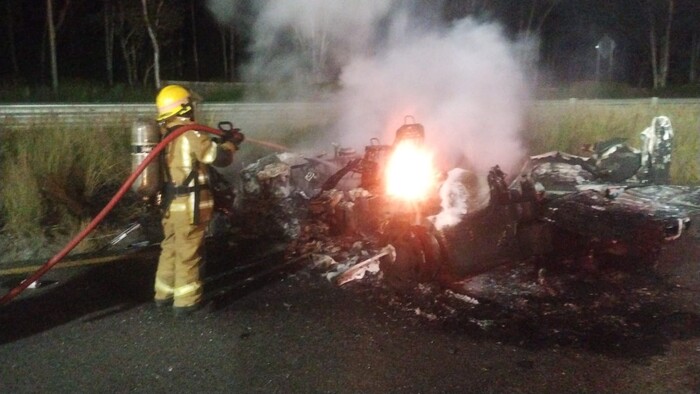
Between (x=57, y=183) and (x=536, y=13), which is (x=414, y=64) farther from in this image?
(x=536, y=13)

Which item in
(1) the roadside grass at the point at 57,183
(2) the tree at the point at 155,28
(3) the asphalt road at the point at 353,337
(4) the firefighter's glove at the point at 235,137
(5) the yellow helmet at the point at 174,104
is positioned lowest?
(3) the asphalt road at the point at 353,337

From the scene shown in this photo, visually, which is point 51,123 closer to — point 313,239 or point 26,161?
point 26,161

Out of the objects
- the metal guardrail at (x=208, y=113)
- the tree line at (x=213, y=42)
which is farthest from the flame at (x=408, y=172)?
the tree line at (x=213, y=42)

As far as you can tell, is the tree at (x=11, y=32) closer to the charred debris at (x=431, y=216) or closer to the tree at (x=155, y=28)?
the tree at (x=155, y=28)

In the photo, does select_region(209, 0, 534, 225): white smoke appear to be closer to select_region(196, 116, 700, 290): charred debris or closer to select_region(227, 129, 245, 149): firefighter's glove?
select_region(196, 116, 700, 290): charred debris

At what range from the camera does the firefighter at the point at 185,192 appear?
489 centimetres

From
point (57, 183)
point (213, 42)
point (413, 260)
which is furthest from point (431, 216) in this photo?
point (213, 42)

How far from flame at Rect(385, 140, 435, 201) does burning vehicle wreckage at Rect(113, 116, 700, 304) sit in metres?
0.01

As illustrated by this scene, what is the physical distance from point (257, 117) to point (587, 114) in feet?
21.0

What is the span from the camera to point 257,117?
1316 centimetres

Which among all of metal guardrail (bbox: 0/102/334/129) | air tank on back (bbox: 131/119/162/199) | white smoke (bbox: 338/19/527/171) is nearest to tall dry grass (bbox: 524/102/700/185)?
white smoke (bbox: 338/19/527/171)

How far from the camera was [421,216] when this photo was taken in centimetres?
702

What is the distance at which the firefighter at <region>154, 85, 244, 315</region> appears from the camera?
4.89m

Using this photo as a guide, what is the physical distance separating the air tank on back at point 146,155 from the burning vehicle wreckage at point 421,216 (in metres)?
0.69
